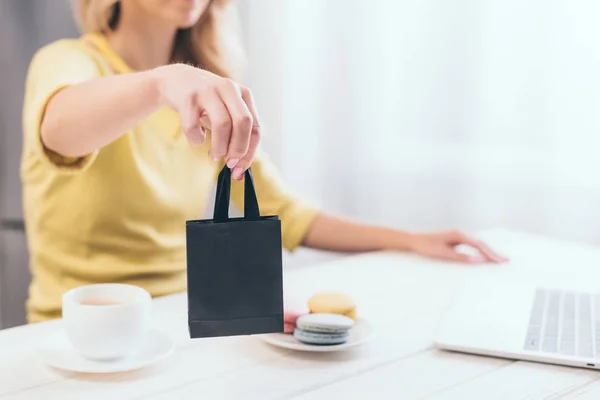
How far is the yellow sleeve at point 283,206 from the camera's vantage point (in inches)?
57.4

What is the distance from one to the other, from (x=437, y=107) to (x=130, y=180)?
919 millimetres

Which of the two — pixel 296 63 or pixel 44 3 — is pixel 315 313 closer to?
pixel 44 3

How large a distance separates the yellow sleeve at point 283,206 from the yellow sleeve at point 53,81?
1.18ft

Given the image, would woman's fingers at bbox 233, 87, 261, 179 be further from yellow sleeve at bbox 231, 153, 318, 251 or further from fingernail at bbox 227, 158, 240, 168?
yellow sleeve at bbox 231, 153, 318, 251

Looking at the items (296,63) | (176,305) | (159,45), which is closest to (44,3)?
(159,45)

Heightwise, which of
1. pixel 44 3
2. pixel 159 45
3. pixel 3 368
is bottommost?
pixel 3 368

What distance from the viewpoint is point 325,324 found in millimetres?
844

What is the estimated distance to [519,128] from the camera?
1845mm

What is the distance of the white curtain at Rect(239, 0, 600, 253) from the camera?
1785mm

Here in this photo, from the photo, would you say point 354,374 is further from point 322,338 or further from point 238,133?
point 238,133

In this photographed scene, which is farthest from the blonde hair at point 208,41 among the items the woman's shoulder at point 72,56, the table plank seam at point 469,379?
the table plank seam at point 469,379

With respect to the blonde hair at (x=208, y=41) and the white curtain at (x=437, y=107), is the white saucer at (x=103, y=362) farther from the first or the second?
the white curtain at (x=437, y=107)

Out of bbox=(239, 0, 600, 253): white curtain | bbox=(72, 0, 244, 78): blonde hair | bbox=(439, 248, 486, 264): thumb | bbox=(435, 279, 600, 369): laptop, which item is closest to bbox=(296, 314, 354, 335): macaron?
bbox=(435, 279, 600, 369): laptop

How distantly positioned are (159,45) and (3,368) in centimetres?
81
